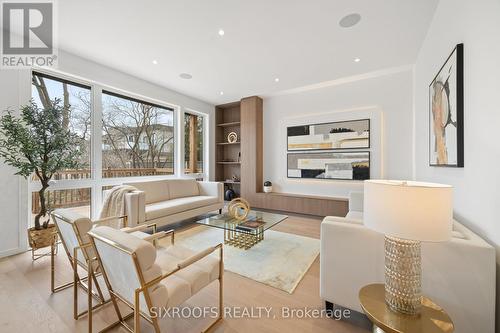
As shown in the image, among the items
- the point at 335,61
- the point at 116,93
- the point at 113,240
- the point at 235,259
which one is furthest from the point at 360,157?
the point at 116,93

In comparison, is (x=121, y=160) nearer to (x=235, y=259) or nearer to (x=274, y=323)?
(x=235, y=259)

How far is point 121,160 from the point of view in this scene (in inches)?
156

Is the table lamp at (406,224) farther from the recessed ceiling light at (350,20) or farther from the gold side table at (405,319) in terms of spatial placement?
the recessed ceiling light at (350,20)

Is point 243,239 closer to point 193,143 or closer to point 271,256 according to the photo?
point 271,256

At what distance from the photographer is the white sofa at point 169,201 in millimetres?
2922

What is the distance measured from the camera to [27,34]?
8.89 feet

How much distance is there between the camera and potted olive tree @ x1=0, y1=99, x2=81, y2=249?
2326 millimetres

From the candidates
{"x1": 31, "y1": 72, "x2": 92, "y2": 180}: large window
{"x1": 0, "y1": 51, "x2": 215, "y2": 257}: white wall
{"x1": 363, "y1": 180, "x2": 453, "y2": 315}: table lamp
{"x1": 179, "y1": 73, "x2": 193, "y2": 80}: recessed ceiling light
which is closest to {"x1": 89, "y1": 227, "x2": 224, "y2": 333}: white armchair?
{"x1": 363, "y1": 180, "x2": 453, "y2": 315}: table lamp

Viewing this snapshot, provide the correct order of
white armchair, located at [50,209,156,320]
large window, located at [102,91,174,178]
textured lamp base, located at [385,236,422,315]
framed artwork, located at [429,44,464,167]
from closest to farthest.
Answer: textured lamp base, located at [385,236,422,315], white armchair, located at [50,209,156,320], framed artwork, located at [429,44,464,167], large window, located at [102,91,174,178]

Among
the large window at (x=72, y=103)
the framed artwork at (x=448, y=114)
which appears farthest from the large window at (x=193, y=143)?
the framed artwork at (x=448, y=114)

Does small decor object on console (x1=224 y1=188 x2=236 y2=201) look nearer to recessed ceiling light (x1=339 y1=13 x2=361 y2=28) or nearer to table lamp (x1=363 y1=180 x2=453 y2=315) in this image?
recessed ceiling light (x1=339 y1=13 x2=361 y2=28)

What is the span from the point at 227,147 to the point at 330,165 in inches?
122

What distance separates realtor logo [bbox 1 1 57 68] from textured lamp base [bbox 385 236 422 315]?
3.83 m

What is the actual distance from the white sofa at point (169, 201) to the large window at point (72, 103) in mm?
861
